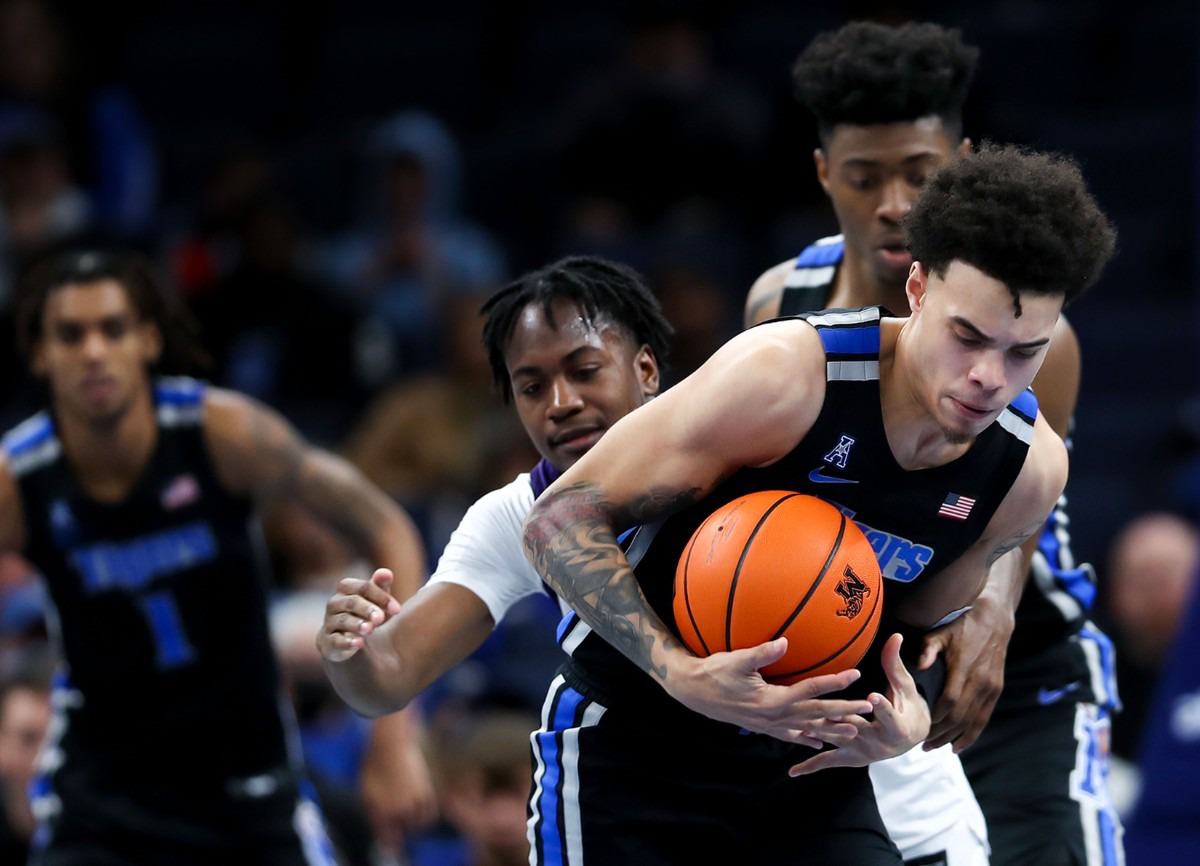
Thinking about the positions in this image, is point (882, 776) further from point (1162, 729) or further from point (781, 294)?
point (1162, 729)

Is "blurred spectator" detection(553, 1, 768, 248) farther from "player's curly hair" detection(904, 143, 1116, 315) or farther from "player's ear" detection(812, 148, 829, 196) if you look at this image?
"player's curly hair" detection(904, 143, 1116, 315)

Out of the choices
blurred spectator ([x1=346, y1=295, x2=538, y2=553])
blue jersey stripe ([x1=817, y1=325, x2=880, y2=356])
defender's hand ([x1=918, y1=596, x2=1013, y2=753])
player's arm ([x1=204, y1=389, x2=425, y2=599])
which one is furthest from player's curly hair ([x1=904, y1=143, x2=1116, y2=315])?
blurred spectator ([x1=346, y1=295, x2=538, y2=553])

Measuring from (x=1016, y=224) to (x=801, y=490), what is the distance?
0.63m

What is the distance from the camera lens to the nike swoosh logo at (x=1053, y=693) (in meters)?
4.61

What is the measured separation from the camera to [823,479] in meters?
3.51

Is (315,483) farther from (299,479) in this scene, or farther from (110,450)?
(110,450)

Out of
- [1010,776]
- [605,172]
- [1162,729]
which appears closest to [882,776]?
[1010,776]

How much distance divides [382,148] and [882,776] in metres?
6.44

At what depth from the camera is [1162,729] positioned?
6125 millimetres

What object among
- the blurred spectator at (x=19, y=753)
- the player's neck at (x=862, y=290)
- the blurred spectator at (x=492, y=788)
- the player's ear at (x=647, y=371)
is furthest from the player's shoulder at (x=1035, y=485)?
the blurred spectator at (x=19, y=753)

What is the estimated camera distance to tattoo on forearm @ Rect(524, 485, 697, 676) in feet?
11.0

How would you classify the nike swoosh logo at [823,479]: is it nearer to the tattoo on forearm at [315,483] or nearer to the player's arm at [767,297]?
the player's arm at [767,297]

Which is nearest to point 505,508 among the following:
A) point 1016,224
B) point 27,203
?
point 1016,224

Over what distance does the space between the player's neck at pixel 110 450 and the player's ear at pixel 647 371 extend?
1.99 meters
